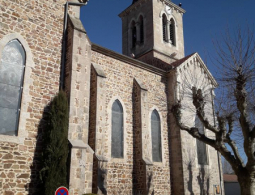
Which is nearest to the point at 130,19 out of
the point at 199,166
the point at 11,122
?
the point at 199,166

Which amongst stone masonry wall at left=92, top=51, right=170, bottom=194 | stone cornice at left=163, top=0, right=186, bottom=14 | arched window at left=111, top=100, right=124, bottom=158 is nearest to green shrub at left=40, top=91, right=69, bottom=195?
stone masonry wall at left=92, top=51, right=170, bottom=194

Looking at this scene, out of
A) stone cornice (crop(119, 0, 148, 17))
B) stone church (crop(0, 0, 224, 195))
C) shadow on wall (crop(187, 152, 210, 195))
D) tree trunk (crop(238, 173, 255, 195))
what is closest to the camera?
stone church (crop(0, 0, 224, 195))

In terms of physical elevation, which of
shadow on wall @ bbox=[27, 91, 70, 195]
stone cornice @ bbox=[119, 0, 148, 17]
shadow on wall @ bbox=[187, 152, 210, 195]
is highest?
stone cornice @ bbox=[119, 0, 148, 17]

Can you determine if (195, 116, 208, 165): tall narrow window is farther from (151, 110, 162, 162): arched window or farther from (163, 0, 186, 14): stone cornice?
(163, 0, 186, 14): stone cornice

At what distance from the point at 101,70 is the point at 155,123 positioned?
188 inches

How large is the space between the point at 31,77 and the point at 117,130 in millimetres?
5601

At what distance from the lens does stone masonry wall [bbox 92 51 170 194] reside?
12508 mm

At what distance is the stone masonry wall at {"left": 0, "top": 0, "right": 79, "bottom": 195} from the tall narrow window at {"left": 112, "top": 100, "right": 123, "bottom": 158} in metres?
4.43

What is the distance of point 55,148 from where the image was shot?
8.22 m

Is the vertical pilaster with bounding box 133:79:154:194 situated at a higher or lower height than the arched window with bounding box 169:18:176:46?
lower

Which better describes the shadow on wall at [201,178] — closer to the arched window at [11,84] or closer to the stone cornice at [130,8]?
the arched window at [11,84]

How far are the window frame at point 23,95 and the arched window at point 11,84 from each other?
101 mm

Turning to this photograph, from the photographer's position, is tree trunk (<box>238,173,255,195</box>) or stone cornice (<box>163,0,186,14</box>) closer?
tree trunk (<box>238,173,255,195</box>)

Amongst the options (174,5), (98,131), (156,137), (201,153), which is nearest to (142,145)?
(156,137)
